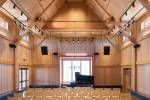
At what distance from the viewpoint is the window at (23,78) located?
55.5 ft

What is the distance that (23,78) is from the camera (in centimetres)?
1791

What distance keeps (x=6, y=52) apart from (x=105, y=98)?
6.20 meters

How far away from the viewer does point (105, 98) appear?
10.1m

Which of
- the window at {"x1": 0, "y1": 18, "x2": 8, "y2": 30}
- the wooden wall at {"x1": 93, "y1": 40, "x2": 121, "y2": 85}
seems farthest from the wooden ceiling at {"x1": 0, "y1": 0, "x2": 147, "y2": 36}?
the wooden wall at {"x1": 93, "y1": 40, "x2": 121, "y2": 85}

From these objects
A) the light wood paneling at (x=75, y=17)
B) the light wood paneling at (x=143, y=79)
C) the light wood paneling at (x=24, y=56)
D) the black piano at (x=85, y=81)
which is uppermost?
the light wood paneling at (x=75, y=17)

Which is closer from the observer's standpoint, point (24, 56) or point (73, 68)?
point (24, 56)

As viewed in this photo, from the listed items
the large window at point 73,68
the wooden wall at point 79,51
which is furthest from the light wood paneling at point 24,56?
Answer: the large window at point 73,68

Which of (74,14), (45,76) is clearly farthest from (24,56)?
(74,14)

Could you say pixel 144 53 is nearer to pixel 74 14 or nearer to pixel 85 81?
pixel 74 14

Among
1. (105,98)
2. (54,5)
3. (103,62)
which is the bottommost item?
(105,98)

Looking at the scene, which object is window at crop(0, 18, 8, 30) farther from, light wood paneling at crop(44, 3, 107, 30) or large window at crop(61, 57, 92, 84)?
large window at crop(61, 57, 92, 84)

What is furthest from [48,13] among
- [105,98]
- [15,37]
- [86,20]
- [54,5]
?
[105,98]

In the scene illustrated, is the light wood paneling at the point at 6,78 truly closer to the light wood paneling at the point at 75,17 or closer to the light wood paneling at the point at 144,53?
the light wood paneling at the point at 75,17

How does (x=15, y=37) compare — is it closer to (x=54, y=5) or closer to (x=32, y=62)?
(x=54, y=5)
